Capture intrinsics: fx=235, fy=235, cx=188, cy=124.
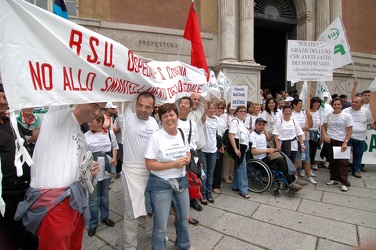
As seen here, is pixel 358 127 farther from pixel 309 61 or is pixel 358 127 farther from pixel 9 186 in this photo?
pixel 9 186

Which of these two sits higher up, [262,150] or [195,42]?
[195,42]

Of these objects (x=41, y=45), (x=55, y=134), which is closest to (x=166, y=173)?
(x=55, y=134)

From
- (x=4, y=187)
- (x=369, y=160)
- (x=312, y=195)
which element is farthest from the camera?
(x=369, y=160)

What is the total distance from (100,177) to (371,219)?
13.2 ft

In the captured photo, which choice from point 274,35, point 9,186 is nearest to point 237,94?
point 9,186

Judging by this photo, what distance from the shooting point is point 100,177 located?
334 centimetres

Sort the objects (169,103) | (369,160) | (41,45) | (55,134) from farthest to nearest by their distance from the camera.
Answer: (369,160)
(169,103)
(55,134)
(41,45)

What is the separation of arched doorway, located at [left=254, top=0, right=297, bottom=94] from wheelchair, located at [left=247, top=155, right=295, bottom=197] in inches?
332

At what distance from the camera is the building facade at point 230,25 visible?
9.34m

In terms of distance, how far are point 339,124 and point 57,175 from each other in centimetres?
541

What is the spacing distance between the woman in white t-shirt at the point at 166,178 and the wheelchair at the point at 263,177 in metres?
2.52

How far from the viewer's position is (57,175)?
168 centimetres

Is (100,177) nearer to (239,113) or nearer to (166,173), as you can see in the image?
(166,173)

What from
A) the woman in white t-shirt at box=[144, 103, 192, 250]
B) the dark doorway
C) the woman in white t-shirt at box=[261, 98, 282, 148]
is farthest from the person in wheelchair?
the dark doorway
